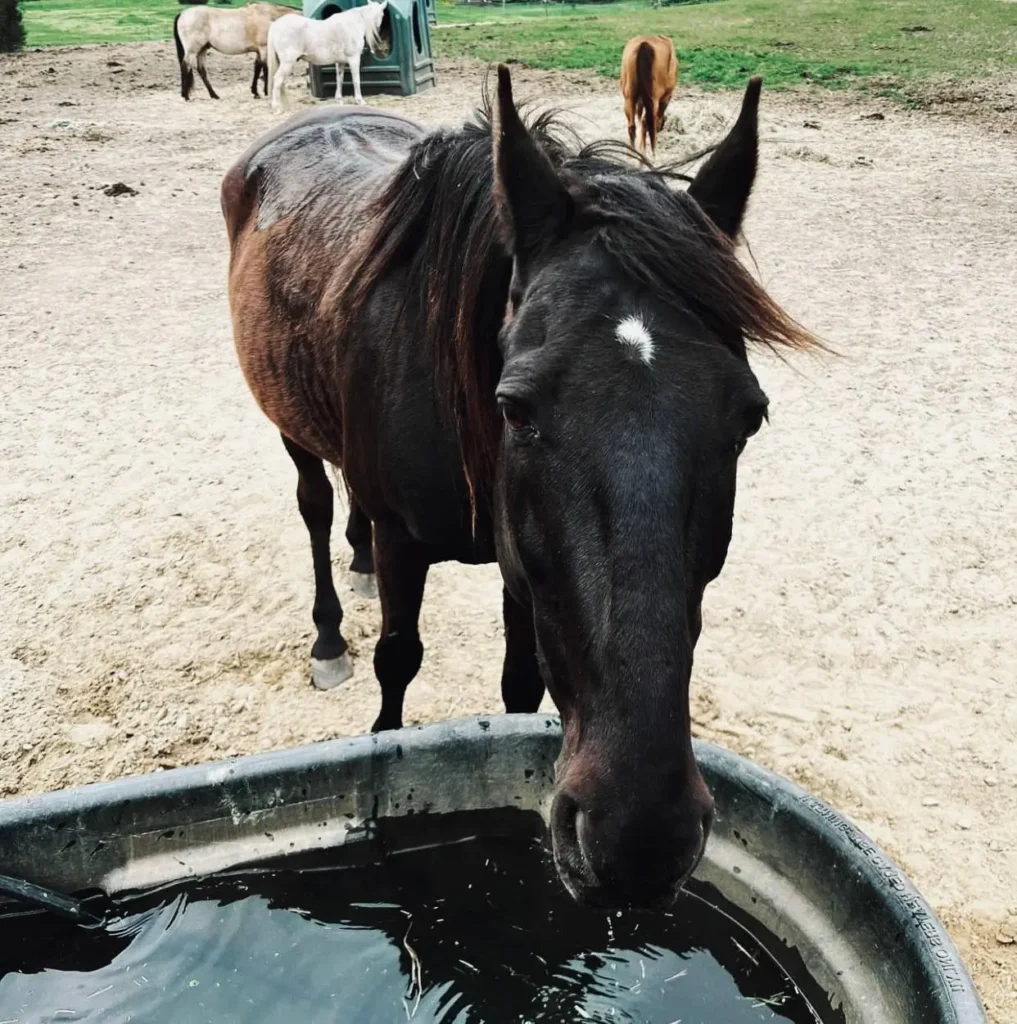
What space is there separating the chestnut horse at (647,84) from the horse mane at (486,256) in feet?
27.8

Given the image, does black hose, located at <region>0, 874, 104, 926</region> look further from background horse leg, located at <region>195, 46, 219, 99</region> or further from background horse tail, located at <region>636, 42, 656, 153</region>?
background horse leg, located at <region>195, 46, 219, 99</region>

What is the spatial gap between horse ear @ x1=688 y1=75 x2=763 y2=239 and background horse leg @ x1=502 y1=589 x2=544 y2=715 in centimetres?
111

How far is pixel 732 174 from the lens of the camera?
170cm

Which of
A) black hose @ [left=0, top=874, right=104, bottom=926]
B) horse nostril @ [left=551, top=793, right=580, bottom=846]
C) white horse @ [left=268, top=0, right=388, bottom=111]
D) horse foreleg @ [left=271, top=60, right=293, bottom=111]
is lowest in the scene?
black hose @ [left=0, top=874, right=104, bottom=926]

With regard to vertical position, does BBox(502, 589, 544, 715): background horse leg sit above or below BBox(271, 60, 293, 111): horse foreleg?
below

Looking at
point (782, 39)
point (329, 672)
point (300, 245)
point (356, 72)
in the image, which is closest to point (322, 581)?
point (329, 672)

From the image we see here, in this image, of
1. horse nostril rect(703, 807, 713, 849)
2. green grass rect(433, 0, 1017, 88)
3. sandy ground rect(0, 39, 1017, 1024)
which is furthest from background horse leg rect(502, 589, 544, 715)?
green grass rect(433, 0, 1017, 88)

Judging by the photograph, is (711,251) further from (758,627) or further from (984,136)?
(984,136)

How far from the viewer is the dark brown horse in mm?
1244

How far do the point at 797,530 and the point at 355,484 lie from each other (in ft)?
6.96

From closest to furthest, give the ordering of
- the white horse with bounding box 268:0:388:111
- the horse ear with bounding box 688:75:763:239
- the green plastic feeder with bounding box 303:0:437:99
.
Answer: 1. the horse ear with bounding box 688:75:763:239
2. the white horse with bounding box 268:0:388:111
3. the green plastic feeder with bounding box 303:0:437:99

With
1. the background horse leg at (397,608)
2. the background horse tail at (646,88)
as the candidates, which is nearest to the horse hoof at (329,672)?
the background horse leg at (397,608)

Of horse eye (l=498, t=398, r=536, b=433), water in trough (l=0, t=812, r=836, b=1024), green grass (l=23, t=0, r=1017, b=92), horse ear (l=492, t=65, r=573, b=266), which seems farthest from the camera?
green grass (l=23, t=0, r=1017, b=92)

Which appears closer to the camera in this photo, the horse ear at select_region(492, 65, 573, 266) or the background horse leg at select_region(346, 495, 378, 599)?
the horse ear at select_region(492, 65, 573, 266)
